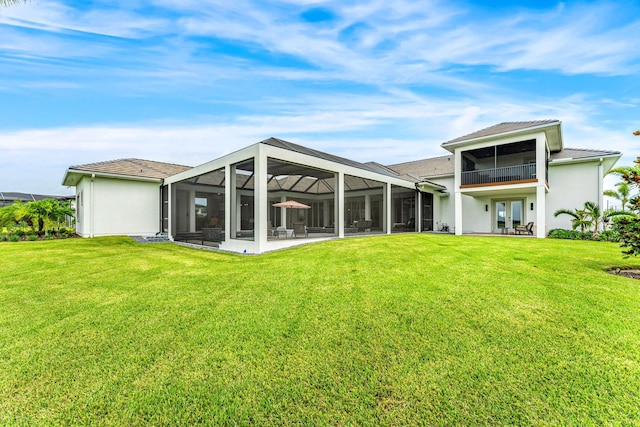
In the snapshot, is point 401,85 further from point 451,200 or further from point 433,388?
point 433,388

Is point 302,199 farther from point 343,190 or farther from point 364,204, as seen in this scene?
point 343,190

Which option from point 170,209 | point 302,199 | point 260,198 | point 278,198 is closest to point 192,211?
point 170,209

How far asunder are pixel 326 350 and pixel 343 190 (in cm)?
1115

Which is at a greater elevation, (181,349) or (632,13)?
(632,13)

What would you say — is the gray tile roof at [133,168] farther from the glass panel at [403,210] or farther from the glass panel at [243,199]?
the glass panel at [403,210]

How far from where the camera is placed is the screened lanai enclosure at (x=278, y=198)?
35.4ft

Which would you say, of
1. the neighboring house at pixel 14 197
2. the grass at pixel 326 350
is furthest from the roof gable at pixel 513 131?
the neighboring house at pixel 14 197

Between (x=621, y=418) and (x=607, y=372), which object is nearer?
(x=621, y=418)

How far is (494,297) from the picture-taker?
461 cm

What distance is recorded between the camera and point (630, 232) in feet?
20.8

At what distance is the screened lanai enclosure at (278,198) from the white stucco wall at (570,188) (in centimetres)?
778

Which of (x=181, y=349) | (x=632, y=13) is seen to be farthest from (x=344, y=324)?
(x=632, y=13)

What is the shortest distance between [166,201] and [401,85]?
47.9ft

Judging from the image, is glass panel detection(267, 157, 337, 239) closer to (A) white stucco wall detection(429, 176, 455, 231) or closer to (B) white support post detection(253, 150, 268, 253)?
(A) white stucco wall detection(429, 176, 455, 231)
